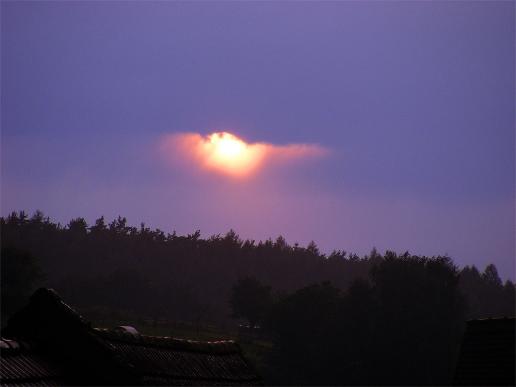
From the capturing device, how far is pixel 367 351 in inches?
3071

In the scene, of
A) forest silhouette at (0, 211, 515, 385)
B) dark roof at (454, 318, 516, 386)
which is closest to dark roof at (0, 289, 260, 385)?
dark roof at (454, 318, 516, 386)

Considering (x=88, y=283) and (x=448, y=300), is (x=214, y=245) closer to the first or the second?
(x=88, y=283)

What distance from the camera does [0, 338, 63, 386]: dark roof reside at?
57.7 ft

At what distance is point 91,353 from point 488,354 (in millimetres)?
10113

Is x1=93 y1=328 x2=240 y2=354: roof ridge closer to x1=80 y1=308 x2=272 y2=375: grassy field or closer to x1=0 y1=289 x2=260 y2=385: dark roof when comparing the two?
x1=0 y1=289 x2=260 y2=385: dark roof

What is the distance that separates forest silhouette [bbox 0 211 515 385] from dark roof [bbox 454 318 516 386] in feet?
179

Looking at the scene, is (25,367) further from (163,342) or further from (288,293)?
(288,293)

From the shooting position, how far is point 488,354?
1797 cm

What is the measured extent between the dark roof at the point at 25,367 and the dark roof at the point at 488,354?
395 inches

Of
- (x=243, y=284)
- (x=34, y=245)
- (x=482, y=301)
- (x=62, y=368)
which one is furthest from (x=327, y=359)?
(x=34, y=245)

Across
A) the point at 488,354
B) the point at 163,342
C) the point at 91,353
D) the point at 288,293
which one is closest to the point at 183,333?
the point at 288,293

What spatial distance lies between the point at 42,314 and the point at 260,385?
7.59 metres

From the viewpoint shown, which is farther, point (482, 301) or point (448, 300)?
point (482, 301)

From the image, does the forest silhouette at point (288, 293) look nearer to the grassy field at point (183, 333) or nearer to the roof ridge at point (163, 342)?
the grassy field at point (183, 333)
